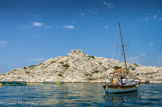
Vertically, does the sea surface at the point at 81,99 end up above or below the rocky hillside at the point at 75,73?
below

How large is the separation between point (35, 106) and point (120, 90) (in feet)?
68.8

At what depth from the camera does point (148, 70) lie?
144625mm

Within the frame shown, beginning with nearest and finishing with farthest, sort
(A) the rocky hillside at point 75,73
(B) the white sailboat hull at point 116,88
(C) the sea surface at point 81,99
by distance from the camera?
(C) the sea surface at point 81,99 → (B) the white sailboat hull at point 116,88 → (A) the rocky hillside at point 75,73

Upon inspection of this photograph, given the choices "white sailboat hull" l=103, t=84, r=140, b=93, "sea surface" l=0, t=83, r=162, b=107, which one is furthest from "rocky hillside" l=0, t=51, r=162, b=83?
"sea surface" l=0, t=83, r=162, b=107

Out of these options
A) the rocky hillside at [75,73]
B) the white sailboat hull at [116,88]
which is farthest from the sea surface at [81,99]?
the rocky hillside at [75,73]

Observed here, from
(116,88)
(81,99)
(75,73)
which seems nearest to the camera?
(81,99)

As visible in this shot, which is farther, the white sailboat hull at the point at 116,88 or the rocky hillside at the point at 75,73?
the rocky hillside at the point at 75,73

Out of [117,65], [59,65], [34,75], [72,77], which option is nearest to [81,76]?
[72,77]

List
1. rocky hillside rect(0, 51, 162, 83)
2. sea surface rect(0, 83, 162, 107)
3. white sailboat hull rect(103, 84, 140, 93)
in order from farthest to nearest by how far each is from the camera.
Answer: rocky hillside rect(0, 51, 162, 83)
white sailboat hull rect(103, 84, 140, 93)
sea surface rect(0, 83, 162, 107)

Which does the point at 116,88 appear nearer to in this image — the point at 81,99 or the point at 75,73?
the point at 81,99

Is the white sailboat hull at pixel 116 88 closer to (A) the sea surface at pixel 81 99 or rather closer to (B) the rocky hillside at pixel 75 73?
(A) the sea surface at pixel 81 99

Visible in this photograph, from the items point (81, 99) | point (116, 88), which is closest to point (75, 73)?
point (116, 88)

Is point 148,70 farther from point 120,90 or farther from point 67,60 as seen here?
point 120,90

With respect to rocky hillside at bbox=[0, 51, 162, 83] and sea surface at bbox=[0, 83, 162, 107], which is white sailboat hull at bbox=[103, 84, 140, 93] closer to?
sea surface at bbox=[0, 83, 162, 107]
